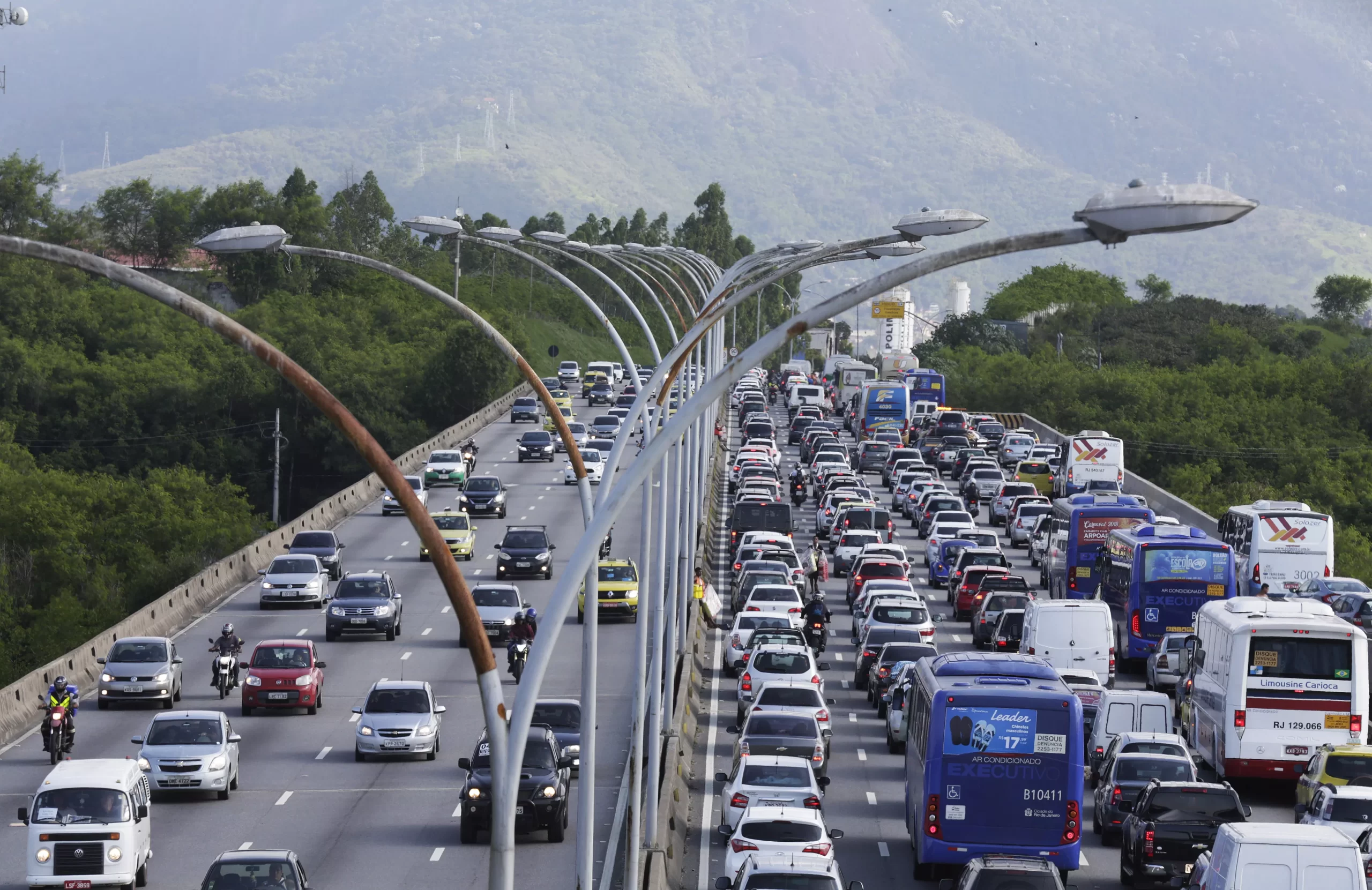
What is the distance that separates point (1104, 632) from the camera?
133 feet

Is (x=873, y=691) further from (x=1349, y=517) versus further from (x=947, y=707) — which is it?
(x=1349, y=517)

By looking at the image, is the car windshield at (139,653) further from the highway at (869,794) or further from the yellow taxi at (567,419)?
the yellow taxi at (567,419)

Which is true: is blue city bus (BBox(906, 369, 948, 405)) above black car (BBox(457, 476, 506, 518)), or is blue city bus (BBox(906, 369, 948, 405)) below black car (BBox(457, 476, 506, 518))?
above

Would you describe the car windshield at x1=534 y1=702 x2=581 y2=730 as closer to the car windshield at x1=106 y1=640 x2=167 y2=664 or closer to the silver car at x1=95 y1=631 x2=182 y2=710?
the silver car at x1=95 y1=631 x2=182 y2=710

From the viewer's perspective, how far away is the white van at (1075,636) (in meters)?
40.1

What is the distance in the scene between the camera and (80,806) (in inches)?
1006

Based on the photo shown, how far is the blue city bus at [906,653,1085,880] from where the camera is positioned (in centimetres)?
2534

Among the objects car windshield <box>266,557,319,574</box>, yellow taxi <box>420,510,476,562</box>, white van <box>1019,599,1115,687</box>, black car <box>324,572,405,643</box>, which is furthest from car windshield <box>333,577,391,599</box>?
white van <box>1019,599,1115,687</box>

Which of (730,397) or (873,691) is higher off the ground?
(730,397)

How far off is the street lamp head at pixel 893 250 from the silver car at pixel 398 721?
45.2 ft

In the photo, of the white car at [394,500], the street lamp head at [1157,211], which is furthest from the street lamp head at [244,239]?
the white car at [394,500]

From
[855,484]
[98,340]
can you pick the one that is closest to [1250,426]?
[855,484]

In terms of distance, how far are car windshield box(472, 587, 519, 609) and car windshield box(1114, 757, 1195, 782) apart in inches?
821

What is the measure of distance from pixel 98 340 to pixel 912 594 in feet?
364
